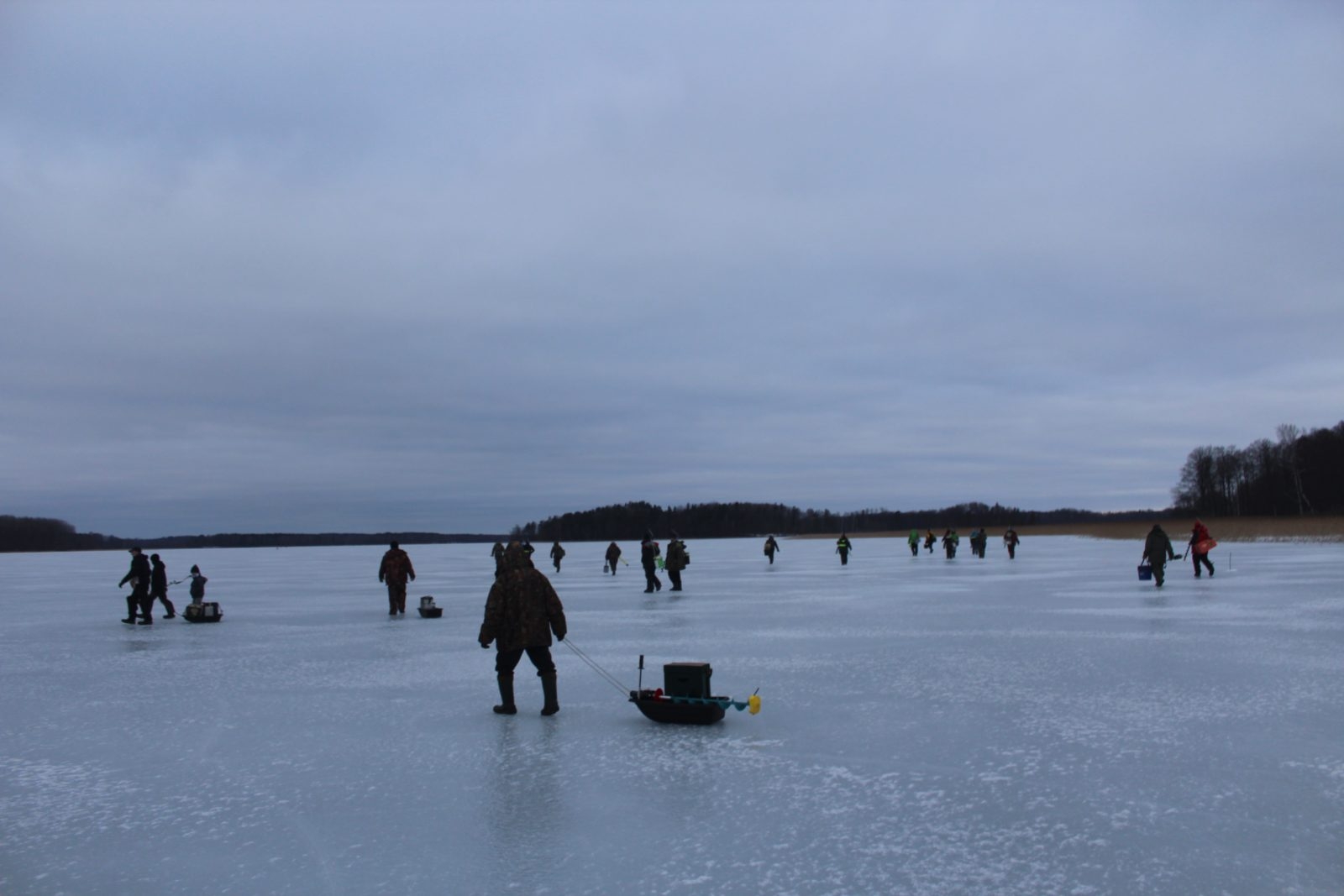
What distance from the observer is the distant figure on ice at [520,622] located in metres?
7.48

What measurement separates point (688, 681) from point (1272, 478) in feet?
392

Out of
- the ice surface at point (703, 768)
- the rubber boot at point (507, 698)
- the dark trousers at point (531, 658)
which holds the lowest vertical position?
the ice surface at point (703, 768)

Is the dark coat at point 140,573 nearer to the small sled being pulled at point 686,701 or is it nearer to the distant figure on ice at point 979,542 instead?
the small sled being pulled at point 686,701

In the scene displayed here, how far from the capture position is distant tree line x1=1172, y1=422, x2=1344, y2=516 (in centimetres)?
9856

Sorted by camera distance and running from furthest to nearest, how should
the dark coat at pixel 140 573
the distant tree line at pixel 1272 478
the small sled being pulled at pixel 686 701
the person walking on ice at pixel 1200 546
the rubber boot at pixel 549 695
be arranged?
the distant tree line at pixel 1272 478 → the person walking on ice at pixel 1200 546 → the dark coat at pixel 140 573 → the rubber boot at pixel 549 695 → the small sled being pulled at pixel 686 701

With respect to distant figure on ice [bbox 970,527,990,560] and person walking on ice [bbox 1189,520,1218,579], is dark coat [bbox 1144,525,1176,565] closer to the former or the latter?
person walking on ice [bbox 1189,520,1218,579]

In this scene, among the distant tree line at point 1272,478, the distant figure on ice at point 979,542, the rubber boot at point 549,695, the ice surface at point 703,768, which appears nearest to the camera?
the ice surface at point 703,768

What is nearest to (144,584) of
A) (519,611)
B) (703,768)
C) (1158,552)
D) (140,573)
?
(140,573)

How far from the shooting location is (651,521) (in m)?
158

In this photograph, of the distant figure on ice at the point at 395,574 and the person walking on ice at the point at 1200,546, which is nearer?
the distant figure on ice at the point at 395,574

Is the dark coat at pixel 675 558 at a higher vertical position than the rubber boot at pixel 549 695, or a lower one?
higher

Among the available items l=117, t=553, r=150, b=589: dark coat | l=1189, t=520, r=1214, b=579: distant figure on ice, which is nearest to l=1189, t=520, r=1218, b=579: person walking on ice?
l=1189, t=520, r=1214, b=579: distant figure on ice

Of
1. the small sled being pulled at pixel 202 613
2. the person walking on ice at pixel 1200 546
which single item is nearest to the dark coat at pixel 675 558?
A: the small sled being pulled at pixel 202 613

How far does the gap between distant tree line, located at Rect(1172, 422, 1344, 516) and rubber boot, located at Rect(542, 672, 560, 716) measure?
104 meters
